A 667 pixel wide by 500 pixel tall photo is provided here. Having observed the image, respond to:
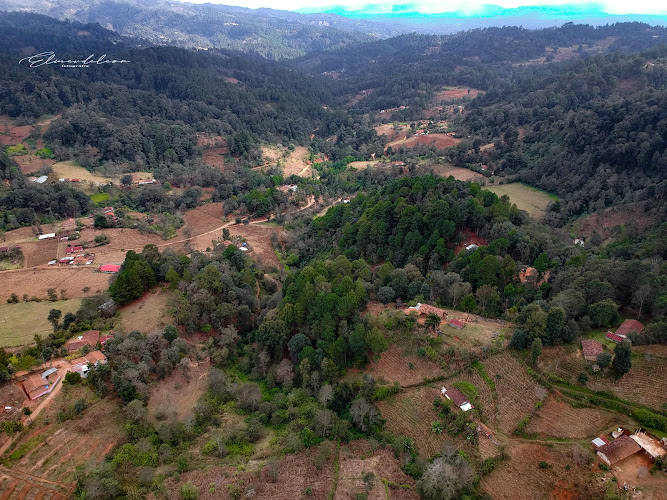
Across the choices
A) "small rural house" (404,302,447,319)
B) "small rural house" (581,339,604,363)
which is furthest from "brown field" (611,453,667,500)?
"small rural house" (404,302,447,319)

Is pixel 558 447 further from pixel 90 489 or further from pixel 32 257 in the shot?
pixel 32 257

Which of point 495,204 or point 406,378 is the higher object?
point 495,204

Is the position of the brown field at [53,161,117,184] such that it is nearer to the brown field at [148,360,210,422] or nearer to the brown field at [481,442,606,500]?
the brown field at [148,360,210,422]

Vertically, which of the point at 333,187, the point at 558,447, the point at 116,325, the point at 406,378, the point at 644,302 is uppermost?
→ the point at 644,302

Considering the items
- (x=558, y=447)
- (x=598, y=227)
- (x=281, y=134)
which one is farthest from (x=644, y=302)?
(x=281, y=134)

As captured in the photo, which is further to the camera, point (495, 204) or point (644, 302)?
point (495, 204)

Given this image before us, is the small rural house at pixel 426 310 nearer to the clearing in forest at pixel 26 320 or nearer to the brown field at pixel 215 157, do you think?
the clearing in forest at pixel 26 320

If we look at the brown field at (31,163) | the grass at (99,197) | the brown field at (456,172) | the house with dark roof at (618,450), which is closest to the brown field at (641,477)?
the house with dark roof at (618,450)
